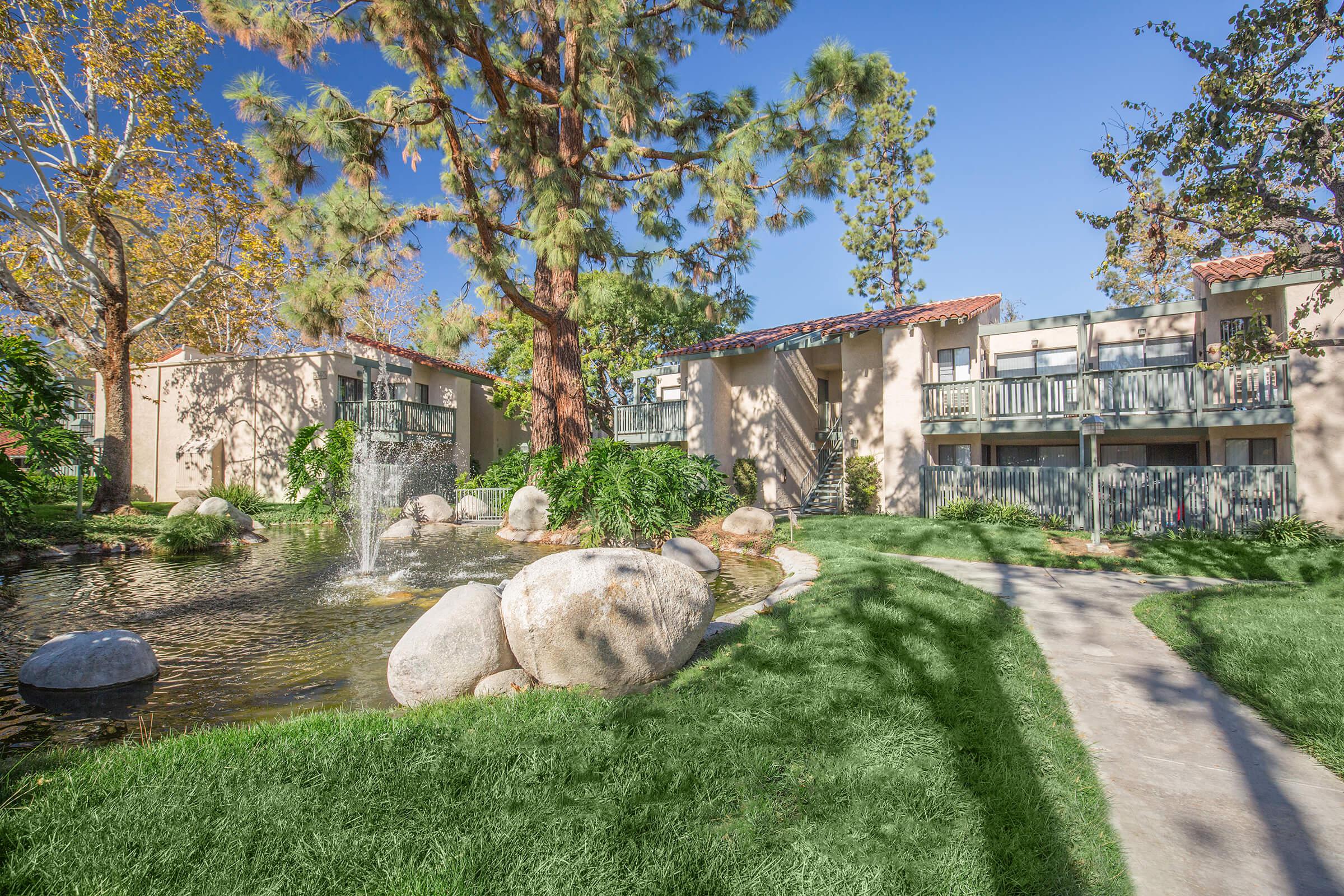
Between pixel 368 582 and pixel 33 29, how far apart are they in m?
18.3

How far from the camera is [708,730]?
3627 mm

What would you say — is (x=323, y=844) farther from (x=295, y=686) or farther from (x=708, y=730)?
(x=295, y=686)

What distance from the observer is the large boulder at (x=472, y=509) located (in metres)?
19.0

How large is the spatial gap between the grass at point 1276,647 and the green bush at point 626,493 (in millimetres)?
7071

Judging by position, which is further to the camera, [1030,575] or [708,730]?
[1030,575]

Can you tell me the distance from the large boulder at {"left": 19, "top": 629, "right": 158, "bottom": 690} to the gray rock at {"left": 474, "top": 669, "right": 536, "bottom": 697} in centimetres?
329

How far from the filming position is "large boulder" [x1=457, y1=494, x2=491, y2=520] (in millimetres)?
18984

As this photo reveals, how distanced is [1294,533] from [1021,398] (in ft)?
18.9

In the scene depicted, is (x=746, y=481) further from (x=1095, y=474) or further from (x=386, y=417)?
(x=386, y=417)

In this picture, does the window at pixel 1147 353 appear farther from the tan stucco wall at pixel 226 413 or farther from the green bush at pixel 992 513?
the tan stucco wall at pixel 226 413

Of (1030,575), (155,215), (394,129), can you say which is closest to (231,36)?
(394,129)

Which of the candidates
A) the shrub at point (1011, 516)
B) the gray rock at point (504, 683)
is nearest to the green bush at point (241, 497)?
the gray rock at point (504, 683)

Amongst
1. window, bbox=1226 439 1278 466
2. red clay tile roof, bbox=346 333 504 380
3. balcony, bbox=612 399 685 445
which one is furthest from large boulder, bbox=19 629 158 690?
red clay tile roof, bbox=346 333 504 380

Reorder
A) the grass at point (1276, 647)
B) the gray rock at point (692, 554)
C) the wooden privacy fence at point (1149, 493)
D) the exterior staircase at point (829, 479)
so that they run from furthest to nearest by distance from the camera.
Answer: the exterior staircase at point (829, 479) < the wooden privacy fence at point (1149, 493) < the gray rock at point (692, 554) < the grass at point (1276, 647)
